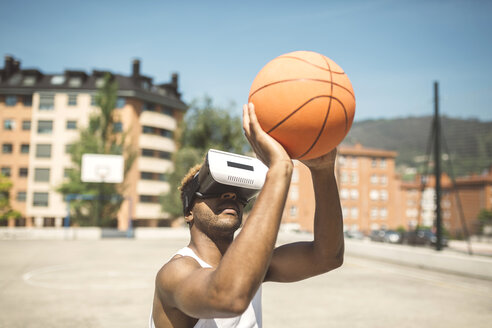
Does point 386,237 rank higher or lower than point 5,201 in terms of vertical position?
lower

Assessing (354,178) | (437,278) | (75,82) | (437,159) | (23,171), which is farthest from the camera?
(354,178)

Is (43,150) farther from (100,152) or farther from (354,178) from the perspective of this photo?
(354,178)

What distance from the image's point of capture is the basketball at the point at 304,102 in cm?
183

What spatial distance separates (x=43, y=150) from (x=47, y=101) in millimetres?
5872

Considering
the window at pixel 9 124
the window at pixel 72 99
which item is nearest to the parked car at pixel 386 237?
the window at pixel 72 99

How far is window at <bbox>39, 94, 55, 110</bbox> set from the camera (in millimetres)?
46844

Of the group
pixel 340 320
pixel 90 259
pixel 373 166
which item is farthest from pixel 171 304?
pixel 373 166

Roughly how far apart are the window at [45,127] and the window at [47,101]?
1794 mm

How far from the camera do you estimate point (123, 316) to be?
733 centimetres

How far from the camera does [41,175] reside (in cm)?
4588

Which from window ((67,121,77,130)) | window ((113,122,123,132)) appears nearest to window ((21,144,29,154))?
window ((67,121,77,130))

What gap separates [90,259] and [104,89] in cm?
2781

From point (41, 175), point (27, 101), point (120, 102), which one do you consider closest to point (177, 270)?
point (120, 102)

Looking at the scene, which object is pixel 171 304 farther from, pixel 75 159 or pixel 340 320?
pixel 75 159
